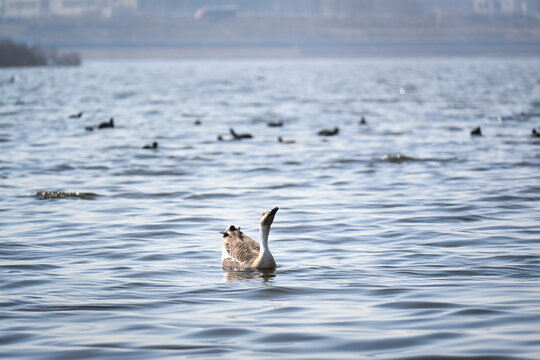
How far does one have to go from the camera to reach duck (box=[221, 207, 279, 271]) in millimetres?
13152

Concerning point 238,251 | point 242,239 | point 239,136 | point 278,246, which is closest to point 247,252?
point 238,251

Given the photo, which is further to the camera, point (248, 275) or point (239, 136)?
point (239, 136)

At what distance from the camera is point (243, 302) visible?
1184 cm

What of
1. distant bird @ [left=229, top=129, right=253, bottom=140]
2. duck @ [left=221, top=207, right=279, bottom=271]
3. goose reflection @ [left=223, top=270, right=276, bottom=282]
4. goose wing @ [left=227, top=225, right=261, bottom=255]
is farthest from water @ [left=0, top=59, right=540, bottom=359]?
distant bird @ [left=229, top=129, right=253, bottom=140]

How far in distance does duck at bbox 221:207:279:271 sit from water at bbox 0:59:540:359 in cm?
19

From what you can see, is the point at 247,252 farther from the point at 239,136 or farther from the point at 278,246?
the point at 239,136

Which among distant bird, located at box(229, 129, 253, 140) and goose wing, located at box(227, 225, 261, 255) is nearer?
goose wing, located at box(227, 225, 261, 255)

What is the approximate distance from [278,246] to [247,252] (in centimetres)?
211

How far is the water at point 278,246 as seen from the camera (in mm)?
10172

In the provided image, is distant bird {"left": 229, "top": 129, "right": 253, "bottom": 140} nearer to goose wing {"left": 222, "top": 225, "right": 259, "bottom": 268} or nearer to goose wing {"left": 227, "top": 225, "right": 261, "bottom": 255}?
goose wing {"left": 227, "top": 225, "right": 261, "bottom": 255}

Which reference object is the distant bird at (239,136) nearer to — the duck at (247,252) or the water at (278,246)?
the water at (278,246)

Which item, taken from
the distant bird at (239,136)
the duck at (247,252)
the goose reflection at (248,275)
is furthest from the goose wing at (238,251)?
the distant bird at (239,136)

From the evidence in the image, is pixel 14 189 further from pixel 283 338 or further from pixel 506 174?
pixel 283 338

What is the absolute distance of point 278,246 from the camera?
51.9ft
